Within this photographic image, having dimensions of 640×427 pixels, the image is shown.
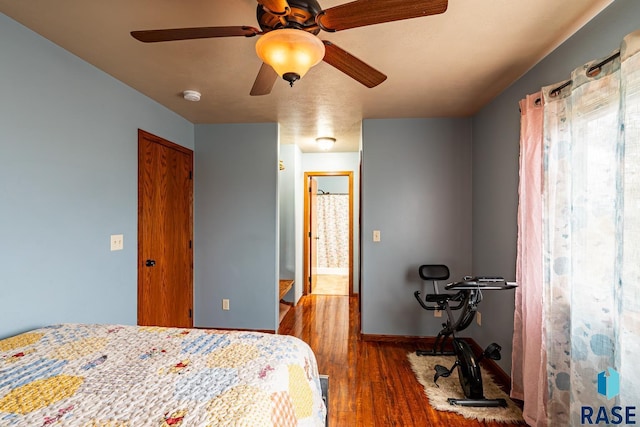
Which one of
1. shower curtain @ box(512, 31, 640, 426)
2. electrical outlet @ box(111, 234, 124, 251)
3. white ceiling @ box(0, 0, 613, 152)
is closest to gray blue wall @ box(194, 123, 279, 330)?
white ceiling @ box(0, 0, 613, 152)

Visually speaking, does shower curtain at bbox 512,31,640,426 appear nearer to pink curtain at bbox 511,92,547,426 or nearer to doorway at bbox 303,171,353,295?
pink curtain at bbox 511,92,547,426

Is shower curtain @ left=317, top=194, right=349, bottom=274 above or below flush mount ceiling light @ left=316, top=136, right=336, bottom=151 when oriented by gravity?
below

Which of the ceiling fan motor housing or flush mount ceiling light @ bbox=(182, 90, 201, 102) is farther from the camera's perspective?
flush mount ceiling light @ bbox=(182, 90, 201, 102)

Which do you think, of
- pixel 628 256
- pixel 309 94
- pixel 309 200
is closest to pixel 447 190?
pixel 309 94

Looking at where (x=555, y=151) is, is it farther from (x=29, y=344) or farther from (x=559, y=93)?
(x=29, y=344)

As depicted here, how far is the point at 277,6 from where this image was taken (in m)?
1.02

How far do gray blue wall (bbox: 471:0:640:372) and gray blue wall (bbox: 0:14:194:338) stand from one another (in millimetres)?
3072

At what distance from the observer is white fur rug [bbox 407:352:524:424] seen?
204cm

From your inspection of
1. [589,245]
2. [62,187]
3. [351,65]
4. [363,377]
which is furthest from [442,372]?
[62,187]

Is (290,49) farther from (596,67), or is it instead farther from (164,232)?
(164,232)

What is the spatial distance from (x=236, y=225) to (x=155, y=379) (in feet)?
7.97

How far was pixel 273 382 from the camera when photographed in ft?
3.60

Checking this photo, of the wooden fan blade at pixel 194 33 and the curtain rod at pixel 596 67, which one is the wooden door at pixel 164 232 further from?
the curtain rod at pixel 596 67

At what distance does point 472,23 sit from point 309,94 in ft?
4.37
